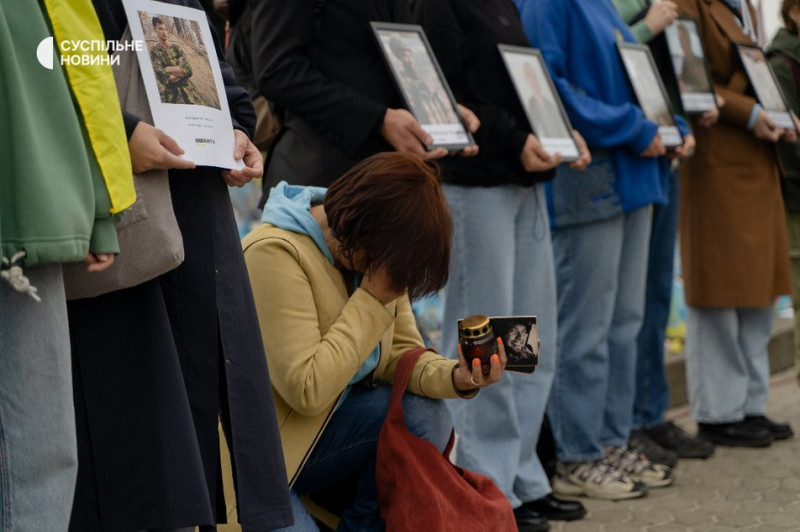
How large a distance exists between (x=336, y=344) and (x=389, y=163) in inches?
18.9

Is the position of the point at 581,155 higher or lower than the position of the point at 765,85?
higher

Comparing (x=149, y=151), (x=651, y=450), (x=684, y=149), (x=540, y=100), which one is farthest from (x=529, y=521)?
(x=149, y=151)

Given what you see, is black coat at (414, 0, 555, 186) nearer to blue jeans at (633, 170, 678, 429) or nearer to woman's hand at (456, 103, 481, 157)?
woman's hand at (456, 103, 481, 157)

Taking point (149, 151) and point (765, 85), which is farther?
point (765, 85)

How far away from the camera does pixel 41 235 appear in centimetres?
202

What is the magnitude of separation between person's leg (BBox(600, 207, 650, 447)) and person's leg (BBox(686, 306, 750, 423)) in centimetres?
81

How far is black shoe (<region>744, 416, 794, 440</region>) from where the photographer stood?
5.56 meters

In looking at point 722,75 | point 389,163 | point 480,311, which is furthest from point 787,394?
point 389,163

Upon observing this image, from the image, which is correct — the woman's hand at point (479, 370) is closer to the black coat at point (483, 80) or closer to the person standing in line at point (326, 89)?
the person standing in line at point (326, 89)

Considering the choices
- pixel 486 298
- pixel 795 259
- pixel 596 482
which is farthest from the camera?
pixel 795 259

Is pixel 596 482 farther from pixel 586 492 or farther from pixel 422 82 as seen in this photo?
pixel 422 82

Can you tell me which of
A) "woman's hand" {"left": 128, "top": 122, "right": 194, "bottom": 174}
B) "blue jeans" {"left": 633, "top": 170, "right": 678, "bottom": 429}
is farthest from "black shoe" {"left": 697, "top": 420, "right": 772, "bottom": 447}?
"woman's hand" {"left": 128, "top": 122, "right": 194, "bottom": 174}

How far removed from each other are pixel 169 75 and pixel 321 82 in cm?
114

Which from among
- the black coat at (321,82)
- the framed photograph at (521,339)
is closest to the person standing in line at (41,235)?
the framed photograph at (521,339)
